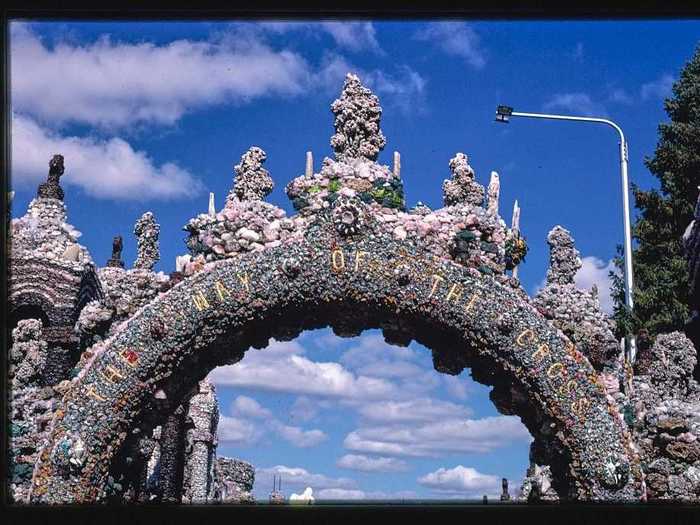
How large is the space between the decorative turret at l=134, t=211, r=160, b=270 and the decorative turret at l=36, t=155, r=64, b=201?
2.38 meters

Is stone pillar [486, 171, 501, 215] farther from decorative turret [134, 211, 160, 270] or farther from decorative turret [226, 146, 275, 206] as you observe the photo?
decorative turret [134, 211, 160, 270]

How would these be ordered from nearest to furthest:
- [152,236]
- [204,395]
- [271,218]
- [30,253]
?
[271,218], [30,253], [152,236], [204,395]

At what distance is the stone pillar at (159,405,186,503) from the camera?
63.4 feet

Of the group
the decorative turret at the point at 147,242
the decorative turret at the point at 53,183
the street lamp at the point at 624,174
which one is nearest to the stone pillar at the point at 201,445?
the decorative turret at the point at 147,242

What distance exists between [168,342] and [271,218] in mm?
2194

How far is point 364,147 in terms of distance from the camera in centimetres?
1357

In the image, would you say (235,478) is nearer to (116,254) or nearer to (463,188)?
(116,254)

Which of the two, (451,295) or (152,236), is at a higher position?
(152,236)

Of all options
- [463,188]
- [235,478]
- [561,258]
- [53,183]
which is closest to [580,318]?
[561,258]

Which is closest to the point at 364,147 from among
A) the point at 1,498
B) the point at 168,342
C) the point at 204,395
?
the point at 168,342

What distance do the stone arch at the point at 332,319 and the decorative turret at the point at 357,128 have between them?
4.89ft

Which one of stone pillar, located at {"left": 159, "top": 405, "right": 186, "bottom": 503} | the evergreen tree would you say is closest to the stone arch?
stone pillar, located at {"left": 159, "top": 405, "right": 186, "bottom": 503}
